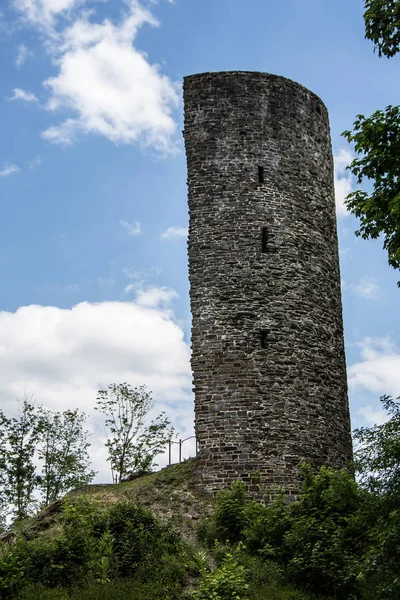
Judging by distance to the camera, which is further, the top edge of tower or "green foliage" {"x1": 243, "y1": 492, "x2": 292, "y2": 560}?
the top edge of tower

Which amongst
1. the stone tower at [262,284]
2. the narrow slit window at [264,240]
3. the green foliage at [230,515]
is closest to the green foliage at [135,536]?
the green foliage at [230,515]

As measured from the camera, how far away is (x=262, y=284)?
19.8 meters

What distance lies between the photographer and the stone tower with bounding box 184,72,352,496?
1869cm

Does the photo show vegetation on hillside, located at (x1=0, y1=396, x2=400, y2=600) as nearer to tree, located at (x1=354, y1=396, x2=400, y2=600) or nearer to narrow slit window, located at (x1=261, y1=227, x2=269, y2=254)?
tree, located at (x1=354, y1=396, x2=400, y2=600)

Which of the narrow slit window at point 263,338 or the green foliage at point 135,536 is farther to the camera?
the narrow slit window at point 263,338

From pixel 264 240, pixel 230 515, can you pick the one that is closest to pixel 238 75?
pixel 264 240

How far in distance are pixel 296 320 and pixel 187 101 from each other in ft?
21.2

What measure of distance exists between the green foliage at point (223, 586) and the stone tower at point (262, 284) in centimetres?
415

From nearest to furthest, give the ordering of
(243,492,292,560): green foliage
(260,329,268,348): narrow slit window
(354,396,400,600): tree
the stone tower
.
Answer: (354,396,400,600): tree < (243,492,292,560): green foliage < the stone tower < (260,329,268,348): narrow slit window

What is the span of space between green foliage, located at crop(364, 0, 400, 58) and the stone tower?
7.31m

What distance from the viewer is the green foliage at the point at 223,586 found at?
13.6 meters

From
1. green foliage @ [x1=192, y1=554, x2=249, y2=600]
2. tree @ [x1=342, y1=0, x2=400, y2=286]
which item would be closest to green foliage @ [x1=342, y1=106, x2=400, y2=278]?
tree @ [x1=342, y1=0, x2=400, y2=286]

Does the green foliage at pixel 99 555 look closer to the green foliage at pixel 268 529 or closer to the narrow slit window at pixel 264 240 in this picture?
the green foliage at pixel 268 529

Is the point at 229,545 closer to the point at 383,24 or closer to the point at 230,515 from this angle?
the point at 230,515
